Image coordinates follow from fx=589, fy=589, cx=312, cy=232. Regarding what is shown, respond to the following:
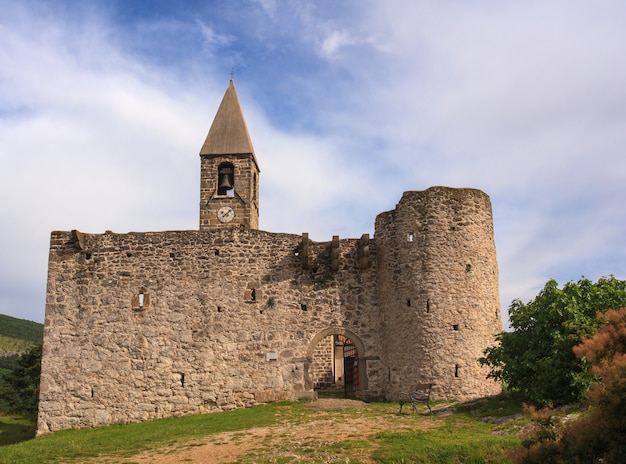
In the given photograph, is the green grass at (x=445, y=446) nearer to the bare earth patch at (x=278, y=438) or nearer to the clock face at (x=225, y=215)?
the bare earth patch at (x=278, y=438)

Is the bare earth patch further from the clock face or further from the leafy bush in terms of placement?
the clock face

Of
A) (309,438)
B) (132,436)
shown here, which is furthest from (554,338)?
(132,436)

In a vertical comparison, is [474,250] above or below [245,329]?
above

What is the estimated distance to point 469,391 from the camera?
668 inches

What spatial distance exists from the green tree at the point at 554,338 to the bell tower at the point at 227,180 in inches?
647

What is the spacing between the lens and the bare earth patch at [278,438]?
1208cm

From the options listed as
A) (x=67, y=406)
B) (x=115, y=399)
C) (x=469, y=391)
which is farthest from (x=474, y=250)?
(x=67, y=406)

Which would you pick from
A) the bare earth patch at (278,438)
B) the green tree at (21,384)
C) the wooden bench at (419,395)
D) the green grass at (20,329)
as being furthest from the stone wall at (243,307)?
the green grass at (20,329)

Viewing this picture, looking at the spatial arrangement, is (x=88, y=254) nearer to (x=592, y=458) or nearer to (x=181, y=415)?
(x=181, y=415)

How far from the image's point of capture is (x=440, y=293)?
58.2 feet

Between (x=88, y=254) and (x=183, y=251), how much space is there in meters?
3.32

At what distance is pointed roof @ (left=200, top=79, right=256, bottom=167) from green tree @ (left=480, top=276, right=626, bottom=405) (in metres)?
17.9

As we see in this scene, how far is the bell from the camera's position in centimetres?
2938

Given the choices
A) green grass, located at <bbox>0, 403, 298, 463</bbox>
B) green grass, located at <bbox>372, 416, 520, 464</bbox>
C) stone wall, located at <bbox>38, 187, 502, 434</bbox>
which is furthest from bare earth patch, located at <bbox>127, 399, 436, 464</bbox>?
stone wall, located at <bbox>38, 187, 502, 434</bbox>
